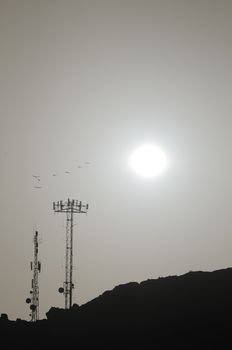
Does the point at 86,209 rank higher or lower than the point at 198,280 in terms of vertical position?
higher

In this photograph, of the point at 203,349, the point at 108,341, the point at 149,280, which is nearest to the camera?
the point at 203,349

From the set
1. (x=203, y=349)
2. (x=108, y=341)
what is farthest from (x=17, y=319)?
(x=203, y=349)

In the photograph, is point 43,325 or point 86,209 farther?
point 86,209

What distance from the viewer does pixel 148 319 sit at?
4206cm

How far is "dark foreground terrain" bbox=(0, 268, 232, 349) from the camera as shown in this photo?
39.4 m

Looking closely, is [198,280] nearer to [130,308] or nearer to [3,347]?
[130,308]

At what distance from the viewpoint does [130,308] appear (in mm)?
43938

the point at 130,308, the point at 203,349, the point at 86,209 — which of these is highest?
the point at 86,209

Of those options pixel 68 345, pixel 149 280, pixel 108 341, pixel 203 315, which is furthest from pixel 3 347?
pixel 203 315

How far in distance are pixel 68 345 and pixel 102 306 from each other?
4796mm

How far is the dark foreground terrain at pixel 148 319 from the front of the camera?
129ft

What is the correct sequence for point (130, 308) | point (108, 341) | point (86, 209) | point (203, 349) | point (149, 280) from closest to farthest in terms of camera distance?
point (203, 349)
point (108, 341)
point (130, 308)
point (149, 280)
point (86, 209)

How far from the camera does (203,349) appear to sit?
123 ft

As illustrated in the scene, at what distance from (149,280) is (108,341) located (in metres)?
7.53
